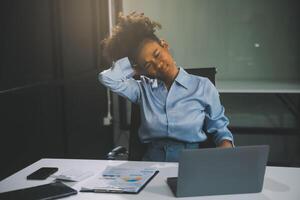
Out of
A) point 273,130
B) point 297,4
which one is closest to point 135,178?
point 273,130

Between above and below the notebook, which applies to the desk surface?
below

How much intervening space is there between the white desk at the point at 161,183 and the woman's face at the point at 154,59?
0.43 metres

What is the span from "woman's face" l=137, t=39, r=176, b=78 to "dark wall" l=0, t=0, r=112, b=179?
808 mm

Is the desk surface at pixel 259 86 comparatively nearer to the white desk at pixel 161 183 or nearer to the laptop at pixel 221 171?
the white desk at pixel 161 183

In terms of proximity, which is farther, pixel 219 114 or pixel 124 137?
pixel 124 137

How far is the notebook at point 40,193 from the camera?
1400 mm

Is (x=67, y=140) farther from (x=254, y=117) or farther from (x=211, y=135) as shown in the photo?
(x=254, y=117)

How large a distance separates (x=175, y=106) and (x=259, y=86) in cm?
190

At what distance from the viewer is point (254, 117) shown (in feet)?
13.3

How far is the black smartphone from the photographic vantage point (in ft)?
5.36

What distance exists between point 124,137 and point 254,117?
1.28m

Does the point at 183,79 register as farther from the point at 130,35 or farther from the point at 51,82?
the point at 51,82

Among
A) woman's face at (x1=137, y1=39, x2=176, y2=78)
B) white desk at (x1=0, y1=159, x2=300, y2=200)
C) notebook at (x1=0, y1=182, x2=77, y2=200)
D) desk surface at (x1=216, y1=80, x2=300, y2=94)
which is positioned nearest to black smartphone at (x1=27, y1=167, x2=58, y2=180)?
white desk at (x1=0, y1=159, x2=300, y2=200)

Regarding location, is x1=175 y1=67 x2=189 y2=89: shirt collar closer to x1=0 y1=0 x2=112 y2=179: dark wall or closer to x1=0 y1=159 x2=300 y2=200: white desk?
x1=0 y1=159 x2=300 y2=200: white desk
